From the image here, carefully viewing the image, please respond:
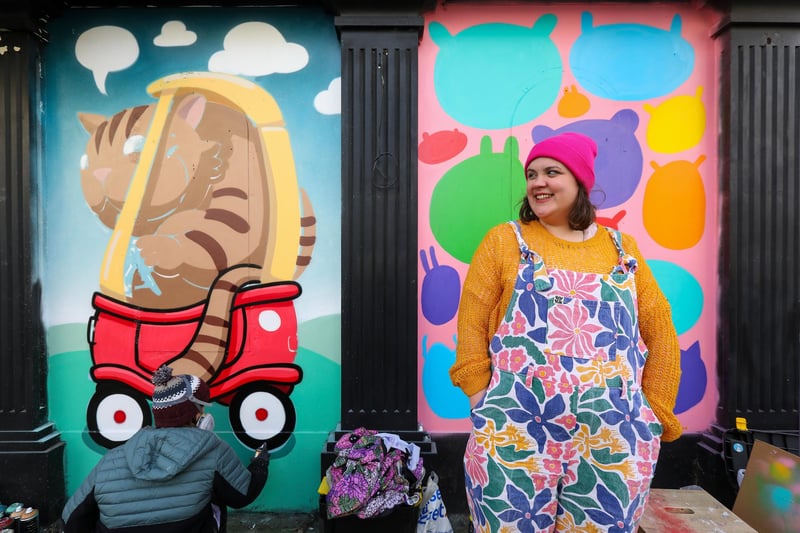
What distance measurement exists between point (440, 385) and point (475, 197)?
1397 mm

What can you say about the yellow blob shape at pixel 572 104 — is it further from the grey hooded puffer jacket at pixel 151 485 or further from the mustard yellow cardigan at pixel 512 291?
the grey hooded puffer jacket at pixel 151 485

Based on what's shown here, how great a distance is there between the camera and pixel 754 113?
3.29 metres

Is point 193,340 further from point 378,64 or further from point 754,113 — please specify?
point 754,113

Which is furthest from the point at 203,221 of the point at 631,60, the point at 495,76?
the point at 631,60

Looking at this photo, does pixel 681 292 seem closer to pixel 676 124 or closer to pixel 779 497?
pixel 676 124

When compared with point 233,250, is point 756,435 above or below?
below

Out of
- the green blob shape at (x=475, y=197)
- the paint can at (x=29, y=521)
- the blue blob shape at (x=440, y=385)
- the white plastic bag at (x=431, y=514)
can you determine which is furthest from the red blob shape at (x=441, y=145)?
the paint can at (x=29, y=521)

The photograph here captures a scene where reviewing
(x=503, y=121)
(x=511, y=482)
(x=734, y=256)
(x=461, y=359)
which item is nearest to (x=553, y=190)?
(x=461, y=359)

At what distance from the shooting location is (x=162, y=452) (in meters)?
2.01

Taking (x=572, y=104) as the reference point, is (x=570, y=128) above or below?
below

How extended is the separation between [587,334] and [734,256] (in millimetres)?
2238

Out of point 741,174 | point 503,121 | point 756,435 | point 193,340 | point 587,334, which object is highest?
point 503,121

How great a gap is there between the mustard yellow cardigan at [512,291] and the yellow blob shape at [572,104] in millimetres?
1786

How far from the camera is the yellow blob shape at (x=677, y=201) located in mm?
3432
